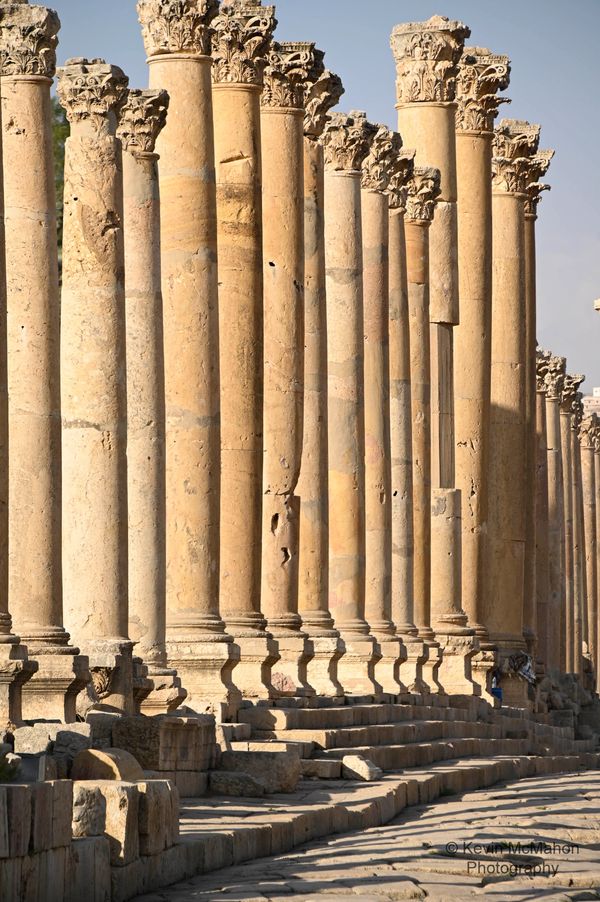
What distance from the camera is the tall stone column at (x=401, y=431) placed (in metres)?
46.2

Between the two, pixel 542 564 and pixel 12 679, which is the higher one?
pixel 542 564

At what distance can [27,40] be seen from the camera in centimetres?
2728

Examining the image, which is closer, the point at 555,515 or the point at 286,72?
the point at 286,72

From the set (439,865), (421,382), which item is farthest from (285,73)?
(439,865)

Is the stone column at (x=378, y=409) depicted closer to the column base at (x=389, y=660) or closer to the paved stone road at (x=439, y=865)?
the column base at (x=389, y=660)

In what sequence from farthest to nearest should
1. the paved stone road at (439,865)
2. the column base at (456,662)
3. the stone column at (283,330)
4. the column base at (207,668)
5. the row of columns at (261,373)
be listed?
the column base at (456,662) → the stone column at (283,330) → the column base at (207,668) → the row of columns at (261,373) → the paved stone road at (439,865)

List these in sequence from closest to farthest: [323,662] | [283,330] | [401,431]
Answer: [283,330] < [323,662] < [401,431]

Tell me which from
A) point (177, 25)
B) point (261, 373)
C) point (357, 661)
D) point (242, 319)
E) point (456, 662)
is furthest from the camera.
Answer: point (456, 662)

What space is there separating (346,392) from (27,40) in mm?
15965

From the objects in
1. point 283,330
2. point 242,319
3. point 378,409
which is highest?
point 283,330

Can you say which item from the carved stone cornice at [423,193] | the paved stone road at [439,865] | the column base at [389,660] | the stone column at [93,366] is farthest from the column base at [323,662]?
the carved stone cornice at [423,193]

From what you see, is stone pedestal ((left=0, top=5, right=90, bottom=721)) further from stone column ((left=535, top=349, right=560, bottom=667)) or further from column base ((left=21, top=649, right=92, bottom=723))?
stone column ((left=535, top=349, right=560, bottom=667))

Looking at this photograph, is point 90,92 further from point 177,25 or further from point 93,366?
point 177,25

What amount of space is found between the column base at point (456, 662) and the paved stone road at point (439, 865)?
19.6 m
